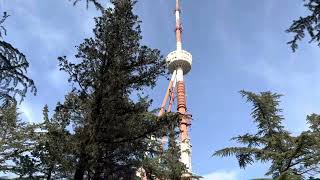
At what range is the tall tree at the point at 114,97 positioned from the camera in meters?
19.3

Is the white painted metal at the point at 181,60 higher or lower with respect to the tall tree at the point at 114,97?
higher

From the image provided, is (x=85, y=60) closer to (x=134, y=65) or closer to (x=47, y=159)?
(x=134, y=65)

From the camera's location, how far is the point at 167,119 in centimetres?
2009

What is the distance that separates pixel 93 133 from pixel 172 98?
214 ft

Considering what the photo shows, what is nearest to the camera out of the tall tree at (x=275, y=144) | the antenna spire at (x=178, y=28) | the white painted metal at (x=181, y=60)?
the tall tree at (x=275, y=144)

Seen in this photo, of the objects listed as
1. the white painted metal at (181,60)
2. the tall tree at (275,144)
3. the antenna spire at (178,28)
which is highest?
the antenna spire at (178,28)

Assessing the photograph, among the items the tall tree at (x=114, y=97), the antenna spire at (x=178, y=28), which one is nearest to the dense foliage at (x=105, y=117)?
the tall tree at (x=114, y=97)

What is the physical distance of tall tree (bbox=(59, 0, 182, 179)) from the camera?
1931cm

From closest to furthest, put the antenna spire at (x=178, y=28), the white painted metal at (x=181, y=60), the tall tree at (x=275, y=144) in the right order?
the tall tree at (x=275, y=144) → the antenna spire at (x=178, y=28) → the white painted metal at (x=181, y=60)

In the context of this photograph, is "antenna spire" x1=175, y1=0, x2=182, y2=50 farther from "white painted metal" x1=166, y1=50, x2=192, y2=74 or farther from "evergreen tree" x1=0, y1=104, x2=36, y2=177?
"evergreen tree" x1=0, y1=104, x2=36, y2=177

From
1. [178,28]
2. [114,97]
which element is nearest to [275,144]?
[114,97]

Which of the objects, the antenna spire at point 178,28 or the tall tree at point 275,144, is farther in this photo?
the antenna spire at point 178,28

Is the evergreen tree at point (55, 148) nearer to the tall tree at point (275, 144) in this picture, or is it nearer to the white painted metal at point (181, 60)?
the tall tree at point (275, 144)

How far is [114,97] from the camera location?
1961 cm
